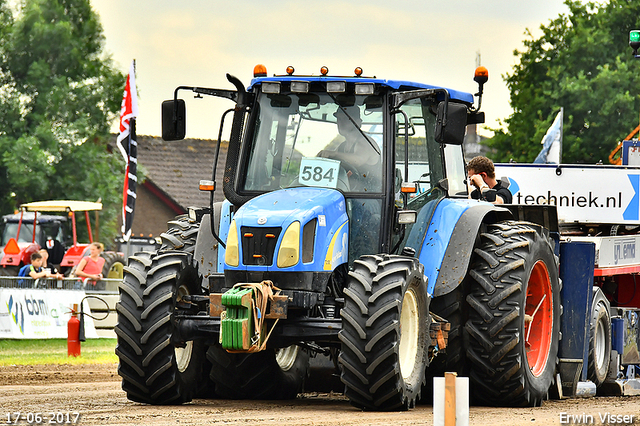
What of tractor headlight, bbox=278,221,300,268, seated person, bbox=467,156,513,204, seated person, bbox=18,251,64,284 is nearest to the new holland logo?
seated person, bbox=18,251,64,284

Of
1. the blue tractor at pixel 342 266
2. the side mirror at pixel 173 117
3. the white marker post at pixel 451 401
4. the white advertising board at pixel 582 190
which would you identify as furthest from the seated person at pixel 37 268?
the white marker post at pixel 451 401

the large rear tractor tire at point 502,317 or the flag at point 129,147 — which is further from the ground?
the flag at point 129,147

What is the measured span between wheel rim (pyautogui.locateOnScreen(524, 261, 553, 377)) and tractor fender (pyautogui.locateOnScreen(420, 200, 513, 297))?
1011 mm

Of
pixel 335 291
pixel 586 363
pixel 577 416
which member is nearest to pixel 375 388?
pixel 335 291

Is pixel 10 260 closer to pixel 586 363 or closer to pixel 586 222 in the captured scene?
pixel 586 222

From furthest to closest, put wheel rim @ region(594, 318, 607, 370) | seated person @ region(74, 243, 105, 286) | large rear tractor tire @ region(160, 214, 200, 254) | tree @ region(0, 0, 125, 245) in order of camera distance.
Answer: tree @ region(0, 0, 125, 245)
seated person @ region(74, 243, 105, 286)
wheel rim @ region(594, 318, 607, 370)
large rear tractor tire @ region(160, 214, 200, 254)

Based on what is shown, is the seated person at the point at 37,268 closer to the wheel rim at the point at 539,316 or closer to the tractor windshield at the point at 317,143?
the tractor windshield at the point at 317,143

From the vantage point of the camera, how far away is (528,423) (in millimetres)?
7688

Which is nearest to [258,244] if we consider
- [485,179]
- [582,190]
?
[485,179]

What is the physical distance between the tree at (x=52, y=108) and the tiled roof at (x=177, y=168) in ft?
19.6

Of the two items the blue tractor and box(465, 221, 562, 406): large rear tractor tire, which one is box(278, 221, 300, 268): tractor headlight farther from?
box(465, 221, 562, 406): large rear tractor tire

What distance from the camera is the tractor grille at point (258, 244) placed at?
27.6 ft

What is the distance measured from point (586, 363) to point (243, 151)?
454 centimetres

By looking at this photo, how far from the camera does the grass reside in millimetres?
16297
